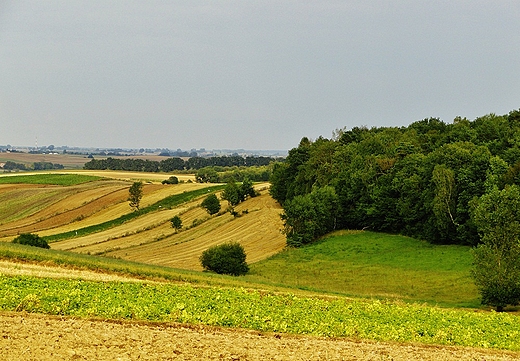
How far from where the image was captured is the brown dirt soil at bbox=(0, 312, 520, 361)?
16.1 m

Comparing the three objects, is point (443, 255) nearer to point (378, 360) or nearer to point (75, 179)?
point (378, 360)

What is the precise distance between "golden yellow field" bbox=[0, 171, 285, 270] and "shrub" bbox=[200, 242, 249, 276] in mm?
4071

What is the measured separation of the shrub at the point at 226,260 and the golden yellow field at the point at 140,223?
4.07m

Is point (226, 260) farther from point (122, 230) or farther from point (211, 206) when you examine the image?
point (211, 206)

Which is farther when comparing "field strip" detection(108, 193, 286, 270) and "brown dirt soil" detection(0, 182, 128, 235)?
"brown dirt soil" detection(0, 182, 128, 235)

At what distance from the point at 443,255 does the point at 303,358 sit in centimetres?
5288

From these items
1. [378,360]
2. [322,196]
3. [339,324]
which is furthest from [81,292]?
[322,196]

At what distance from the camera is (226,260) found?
6125 centimetres

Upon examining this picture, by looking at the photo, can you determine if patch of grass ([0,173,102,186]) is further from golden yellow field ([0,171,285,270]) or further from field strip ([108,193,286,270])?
field strip ([108,193,286,270])

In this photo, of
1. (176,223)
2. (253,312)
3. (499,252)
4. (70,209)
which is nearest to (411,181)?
(499,252)

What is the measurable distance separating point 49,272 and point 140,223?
65.6m

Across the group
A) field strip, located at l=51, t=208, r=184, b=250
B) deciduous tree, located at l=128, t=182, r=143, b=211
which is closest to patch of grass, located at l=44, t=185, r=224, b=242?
deciduous tree, located at l=128, t=182, r=143, b=211

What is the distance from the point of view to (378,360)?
17.8m

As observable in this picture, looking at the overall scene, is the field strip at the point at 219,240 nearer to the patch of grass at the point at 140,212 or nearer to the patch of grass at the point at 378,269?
the patch of grass at the point at 378,269
